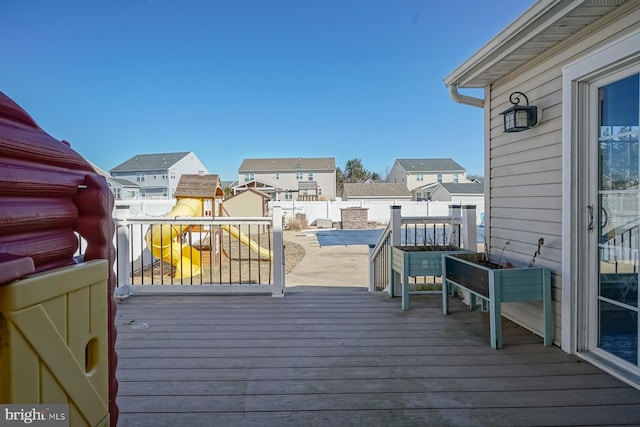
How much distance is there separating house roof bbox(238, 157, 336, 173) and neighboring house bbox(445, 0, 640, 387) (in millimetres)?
33275

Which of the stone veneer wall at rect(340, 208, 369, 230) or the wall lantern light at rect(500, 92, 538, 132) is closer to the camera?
the wall lantern light at rect(500, 92, 538, 132)

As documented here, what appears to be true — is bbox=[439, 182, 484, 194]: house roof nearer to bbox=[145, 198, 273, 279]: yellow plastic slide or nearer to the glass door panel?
bbox=[145, 198, 273, 279]: yellow plastic slide

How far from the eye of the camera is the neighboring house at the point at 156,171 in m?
33.0

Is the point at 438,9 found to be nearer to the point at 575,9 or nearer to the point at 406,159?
the point at 575,9

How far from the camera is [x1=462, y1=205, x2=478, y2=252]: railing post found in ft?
13.2

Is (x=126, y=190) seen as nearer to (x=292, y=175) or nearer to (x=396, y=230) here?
(x=292, y=175)

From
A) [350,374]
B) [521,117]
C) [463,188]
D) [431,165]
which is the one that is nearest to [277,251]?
[350,374]

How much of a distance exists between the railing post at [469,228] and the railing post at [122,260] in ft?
12.8

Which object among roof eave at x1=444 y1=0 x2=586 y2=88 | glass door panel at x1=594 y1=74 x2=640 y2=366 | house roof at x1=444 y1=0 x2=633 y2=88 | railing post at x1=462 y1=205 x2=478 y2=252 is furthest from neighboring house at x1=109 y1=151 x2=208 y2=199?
glass door panel at x1=594 y1=74 x2=640 y2=366

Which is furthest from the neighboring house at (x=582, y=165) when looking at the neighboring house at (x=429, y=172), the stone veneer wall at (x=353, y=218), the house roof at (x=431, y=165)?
the house roof at (x=431, y=165)

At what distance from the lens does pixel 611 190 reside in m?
2.29

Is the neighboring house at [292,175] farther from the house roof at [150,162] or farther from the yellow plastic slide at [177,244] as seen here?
the yellow plastic slide at [177,244]

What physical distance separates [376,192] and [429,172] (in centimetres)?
952

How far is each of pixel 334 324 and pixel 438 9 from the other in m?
7.64
